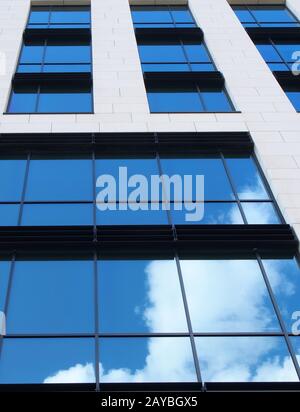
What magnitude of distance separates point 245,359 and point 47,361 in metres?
3.78

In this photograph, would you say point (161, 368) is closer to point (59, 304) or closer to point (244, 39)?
point (59, 304)

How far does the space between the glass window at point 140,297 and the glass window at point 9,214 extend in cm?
270

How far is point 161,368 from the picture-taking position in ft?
38.0

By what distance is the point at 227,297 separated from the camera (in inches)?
523

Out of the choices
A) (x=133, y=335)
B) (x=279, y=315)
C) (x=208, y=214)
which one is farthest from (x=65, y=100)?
(x=279, y=315)

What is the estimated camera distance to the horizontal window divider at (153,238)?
14.3 m

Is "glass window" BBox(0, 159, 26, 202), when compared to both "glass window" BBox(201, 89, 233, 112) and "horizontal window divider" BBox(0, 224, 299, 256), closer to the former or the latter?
"horizontal window divider" BBox(0, 224, 299, 256)

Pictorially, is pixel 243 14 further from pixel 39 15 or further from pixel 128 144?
pixel 128 144

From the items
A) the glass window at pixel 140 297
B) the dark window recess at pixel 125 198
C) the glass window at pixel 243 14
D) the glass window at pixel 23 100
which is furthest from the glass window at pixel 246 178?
the glass window at pixel 243 14

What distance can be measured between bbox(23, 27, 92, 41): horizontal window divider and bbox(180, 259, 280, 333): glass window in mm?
13936

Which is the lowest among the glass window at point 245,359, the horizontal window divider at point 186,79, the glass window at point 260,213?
the glass window at point 245,359

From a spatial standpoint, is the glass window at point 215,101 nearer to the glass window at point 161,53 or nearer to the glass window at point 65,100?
the glass window at point 161,53

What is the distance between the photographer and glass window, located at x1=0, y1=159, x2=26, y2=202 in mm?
16000
